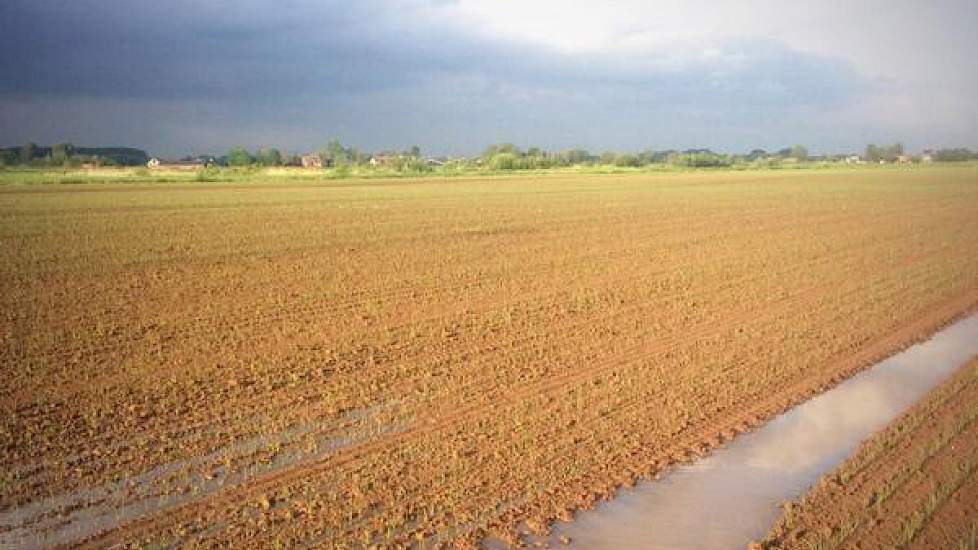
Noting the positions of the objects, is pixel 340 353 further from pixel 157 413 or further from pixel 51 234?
pixel 51 234

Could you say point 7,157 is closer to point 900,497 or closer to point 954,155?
point 900,497

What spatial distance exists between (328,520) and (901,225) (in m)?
29.7

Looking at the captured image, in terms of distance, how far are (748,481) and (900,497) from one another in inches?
46.9

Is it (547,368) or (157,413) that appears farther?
(547,368)

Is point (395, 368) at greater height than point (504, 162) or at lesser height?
lesser

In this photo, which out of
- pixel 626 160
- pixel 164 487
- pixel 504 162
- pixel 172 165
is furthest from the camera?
pixel 626 160

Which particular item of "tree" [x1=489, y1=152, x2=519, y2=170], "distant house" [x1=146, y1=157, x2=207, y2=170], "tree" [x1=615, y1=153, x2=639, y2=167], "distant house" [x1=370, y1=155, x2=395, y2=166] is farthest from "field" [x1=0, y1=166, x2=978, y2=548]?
"tree" [x1=615, y1=153, x2=639, y2=167]

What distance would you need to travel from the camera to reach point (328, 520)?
5.71 meters

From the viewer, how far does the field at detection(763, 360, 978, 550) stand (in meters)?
5.70

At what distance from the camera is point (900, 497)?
20.8 ft

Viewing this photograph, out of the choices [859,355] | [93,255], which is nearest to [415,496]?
[859,355]

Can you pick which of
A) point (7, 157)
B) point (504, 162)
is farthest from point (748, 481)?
point (504, 162)

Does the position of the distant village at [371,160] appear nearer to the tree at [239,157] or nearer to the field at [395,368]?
the tree at [239,157]

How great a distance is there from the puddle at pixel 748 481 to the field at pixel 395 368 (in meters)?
0.25
